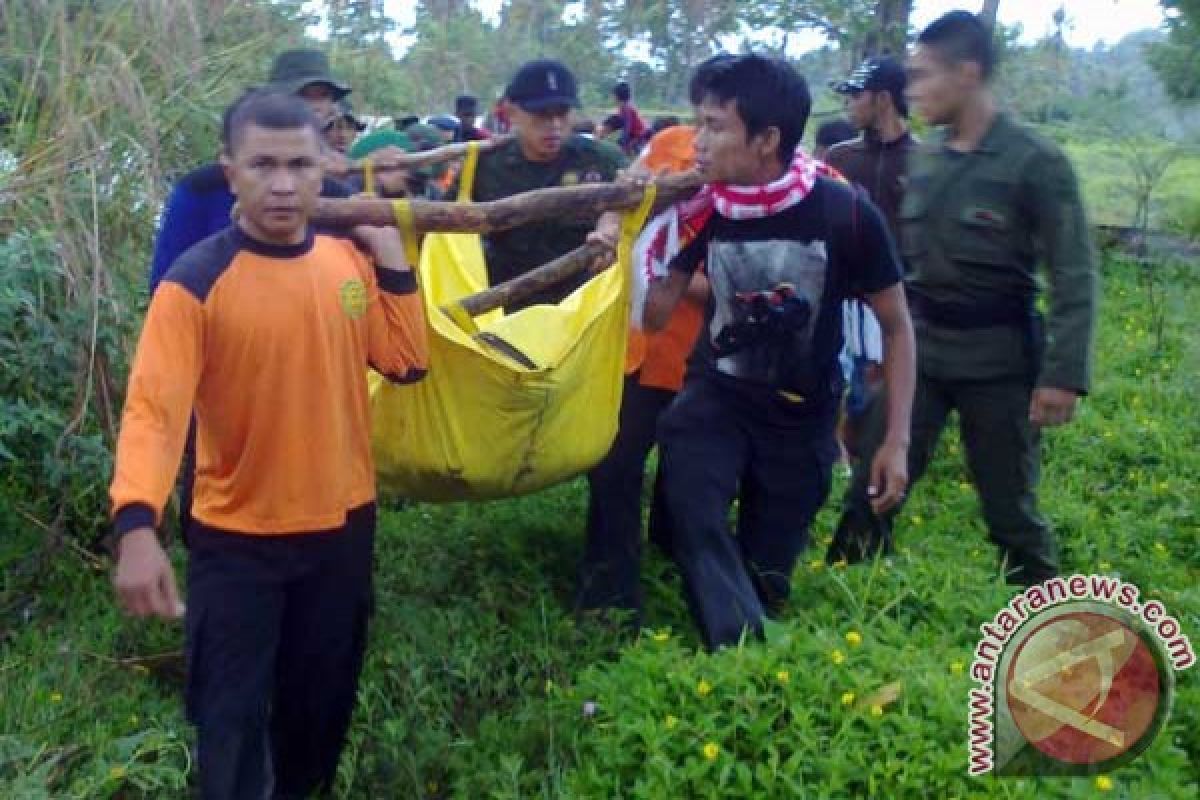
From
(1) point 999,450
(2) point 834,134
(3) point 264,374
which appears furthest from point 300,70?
(2) point 834,134

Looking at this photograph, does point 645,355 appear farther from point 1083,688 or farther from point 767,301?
point 1083,688

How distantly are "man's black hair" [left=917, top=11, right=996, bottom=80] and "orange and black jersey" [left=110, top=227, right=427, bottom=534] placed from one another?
193 centimetres

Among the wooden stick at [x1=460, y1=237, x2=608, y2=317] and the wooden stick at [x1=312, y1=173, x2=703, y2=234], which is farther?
the wooden stick at [x1=460, y1=237, x2=608, y2=317]

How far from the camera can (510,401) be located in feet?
11.9

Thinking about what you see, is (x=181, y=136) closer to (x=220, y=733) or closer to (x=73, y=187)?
(x=73, y=187)

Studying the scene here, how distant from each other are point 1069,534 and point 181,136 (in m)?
3.39

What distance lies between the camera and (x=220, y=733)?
2.82 metres

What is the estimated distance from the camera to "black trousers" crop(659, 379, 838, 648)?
3.51m

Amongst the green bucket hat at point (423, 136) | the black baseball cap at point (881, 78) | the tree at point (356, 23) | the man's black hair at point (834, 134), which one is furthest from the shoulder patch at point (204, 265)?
the man's black hair at point (834, 134)

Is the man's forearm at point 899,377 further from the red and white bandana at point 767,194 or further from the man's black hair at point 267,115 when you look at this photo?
the man's black hair at point 267,115

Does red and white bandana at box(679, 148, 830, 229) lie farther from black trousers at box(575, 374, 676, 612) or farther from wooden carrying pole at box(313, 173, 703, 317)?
black trousers at box(575, 374, 676, 612)

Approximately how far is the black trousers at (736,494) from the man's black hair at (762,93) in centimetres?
69

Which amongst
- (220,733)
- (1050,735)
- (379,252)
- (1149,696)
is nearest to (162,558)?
(220,733)

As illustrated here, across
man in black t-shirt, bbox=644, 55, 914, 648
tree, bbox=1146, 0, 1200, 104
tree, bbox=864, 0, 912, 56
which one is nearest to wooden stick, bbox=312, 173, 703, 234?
man in black t-shirt, bbox=644, 55, 914, 648
